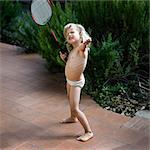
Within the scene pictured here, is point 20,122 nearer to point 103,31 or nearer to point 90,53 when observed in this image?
point 90,53

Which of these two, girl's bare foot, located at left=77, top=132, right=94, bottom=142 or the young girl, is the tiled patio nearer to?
girl's bare foot, located at left=77, top=132, right=94, bottom=142

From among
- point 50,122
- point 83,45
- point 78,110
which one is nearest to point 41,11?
point 83,45

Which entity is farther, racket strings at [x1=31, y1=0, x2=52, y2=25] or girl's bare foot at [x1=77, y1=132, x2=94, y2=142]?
girl's bare foot at [x1=77, y1=132, x2=94, y2=142]

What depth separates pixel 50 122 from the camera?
10.9 feet

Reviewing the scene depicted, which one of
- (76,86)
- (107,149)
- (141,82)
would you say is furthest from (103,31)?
(107,149)

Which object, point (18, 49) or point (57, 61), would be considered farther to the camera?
point (18, 49)

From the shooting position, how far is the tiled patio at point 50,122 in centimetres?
294

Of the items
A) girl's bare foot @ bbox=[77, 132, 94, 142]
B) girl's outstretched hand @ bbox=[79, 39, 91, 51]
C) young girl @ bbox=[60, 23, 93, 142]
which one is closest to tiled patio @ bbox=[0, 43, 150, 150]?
girl's bare foot @ bbox=[77, 132, 94, 142]

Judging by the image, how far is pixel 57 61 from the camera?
4.33 meters

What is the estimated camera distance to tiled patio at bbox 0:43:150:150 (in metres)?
2.94

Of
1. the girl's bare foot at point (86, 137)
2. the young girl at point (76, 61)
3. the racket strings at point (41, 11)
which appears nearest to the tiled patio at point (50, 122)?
the girl's bare foot at point (86, 137)

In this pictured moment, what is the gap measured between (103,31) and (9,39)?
9.36 ft

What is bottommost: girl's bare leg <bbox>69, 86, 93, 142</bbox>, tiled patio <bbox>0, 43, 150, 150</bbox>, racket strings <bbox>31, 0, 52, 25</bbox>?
tiled patio <bbox>0, 43, 150, 150</bbox>

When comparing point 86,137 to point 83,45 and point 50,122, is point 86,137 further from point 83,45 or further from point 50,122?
point 83,45
